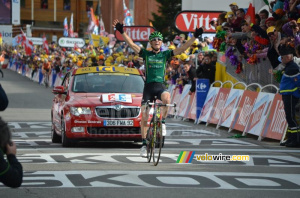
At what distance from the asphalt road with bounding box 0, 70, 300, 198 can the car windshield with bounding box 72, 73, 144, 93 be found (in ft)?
3.51

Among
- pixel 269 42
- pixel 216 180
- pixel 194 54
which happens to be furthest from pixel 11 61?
pixel 216 180

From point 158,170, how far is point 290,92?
5090mm

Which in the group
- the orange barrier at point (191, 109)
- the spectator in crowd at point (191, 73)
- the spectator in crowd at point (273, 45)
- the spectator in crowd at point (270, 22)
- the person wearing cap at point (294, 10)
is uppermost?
the person wearing cap at point (294, 10)

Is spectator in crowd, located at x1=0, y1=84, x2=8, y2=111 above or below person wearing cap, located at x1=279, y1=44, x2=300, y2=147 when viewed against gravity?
above

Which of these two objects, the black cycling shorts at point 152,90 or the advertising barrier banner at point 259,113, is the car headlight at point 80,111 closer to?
the black cycling shorts at point 152,90

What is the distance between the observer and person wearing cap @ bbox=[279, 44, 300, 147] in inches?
610

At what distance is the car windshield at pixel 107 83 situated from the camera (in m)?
16.2

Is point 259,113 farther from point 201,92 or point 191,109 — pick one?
point 191,109

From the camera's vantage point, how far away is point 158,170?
11289 millimetres

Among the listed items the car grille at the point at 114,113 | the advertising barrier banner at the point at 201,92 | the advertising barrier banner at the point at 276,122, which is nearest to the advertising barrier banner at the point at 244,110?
the advertising barrier banner at the point at 276,122

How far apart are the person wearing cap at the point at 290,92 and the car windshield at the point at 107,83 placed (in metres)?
2.84

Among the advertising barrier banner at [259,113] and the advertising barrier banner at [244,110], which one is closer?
the advertising barrier banner at [259,113]

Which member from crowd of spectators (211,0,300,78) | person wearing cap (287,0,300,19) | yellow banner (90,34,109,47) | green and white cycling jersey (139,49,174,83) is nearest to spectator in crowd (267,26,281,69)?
crowd of spectators (211,0,300,78)

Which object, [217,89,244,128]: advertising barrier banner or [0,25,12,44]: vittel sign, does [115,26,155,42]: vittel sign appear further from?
[217,89,244,128]: advertising barrier banner
